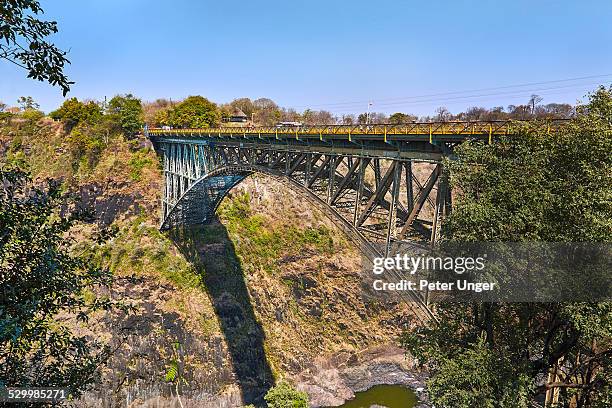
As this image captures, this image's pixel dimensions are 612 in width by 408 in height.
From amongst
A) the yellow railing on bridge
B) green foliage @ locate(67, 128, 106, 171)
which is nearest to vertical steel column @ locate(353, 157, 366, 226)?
the yellow railing on bridge

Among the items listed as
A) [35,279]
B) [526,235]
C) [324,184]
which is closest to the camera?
[35,279]

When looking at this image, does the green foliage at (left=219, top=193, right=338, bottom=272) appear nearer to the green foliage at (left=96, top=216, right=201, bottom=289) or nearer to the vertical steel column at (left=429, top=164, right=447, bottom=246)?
the green foliage at (left=96, top=216, right=201, bottom=289)

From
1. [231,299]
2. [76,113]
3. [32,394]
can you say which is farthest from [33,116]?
[32,394]

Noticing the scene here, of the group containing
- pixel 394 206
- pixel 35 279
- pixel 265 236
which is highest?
pixel 394 206

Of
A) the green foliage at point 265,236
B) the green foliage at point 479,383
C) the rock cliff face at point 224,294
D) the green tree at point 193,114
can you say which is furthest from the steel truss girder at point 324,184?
the green tree at point 193,114

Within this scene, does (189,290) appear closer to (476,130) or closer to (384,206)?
(384,206)

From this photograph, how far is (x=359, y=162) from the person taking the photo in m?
15.6

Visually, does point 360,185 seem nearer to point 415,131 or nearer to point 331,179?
point 331,179

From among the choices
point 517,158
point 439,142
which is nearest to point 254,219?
point 439,142

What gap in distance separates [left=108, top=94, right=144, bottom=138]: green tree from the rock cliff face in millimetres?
1529

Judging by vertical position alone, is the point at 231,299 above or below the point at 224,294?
below

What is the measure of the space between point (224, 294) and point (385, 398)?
14.5 meters

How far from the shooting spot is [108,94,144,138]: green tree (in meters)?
40.1

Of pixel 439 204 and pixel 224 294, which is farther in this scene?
pixel 224 294
